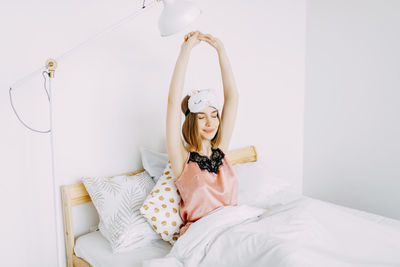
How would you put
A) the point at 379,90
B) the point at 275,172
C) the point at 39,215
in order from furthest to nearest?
1. the point at 275,172
2. the point at 379,90
3. the point at 39,215

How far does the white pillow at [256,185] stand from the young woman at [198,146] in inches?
9.0

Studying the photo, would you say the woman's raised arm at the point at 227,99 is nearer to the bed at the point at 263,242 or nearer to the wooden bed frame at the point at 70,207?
the bed at the point at 263,242

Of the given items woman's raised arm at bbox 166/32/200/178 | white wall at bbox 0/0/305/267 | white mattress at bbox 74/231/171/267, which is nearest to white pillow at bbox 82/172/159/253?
white mattress at bbox 74/231/171/267

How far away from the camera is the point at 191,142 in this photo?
1562mm

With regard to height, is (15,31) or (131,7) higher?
(131,7)

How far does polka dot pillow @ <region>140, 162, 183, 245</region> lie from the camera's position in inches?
55.6

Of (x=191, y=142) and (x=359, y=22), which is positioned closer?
(x=191, y=142)

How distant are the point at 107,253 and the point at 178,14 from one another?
1.00 meters

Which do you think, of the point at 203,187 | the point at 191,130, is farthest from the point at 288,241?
the point at 191,130

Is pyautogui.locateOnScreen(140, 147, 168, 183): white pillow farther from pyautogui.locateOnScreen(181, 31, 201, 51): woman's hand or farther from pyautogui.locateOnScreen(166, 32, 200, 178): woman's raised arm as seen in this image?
pyautogui.locateOnScreen(181, 31, 201, 51): woman's hand

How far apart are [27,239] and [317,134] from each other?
2.20 meters

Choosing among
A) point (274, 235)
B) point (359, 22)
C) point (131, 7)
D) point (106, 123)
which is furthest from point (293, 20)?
Answer: point (274, 235)

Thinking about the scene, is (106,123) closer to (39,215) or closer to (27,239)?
(39,215)

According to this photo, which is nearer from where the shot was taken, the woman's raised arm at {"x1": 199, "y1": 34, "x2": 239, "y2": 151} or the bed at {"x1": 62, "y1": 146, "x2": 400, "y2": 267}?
the bed at {"x1": 62, "y1": 146, "x2": 400, "y2": 267}
